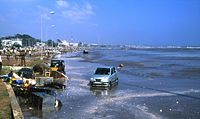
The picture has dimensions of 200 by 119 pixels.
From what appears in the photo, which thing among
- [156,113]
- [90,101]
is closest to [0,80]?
[90,101]

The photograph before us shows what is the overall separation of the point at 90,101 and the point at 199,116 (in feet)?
23.3

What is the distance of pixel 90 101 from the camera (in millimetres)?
22516

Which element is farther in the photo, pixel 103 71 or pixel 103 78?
pixel 103 71

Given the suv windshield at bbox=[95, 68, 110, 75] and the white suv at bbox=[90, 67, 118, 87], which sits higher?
the suv windshield at bbox=[95, 68, 110, 75]

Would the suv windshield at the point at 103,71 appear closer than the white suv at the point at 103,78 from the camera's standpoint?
No

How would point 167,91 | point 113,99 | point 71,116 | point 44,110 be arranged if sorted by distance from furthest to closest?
1. point 167,91
2. point 113,99
3. point 44,110
4. point 71,116

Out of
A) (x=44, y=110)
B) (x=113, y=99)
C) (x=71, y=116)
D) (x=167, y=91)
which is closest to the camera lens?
(x=71, y=116)

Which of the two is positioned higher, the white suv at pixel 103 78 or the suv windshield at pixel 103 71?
the suv windshield at pixel 103 71

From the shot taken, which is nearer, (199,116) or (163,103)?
(199,116)

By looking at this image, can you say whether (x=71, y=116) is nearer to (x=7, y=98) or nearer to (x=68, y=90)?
(x=7, y=98)

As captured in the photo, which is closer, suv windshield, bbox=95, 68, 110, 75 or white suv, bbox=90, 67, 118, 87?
white suv, bbox=90, 67, 118, 87

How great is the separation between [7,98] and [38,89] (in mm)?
2644

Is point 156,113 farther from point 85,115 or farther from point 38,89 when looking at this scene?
point 38,89

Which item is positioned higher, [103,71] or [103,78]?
[103,71]
